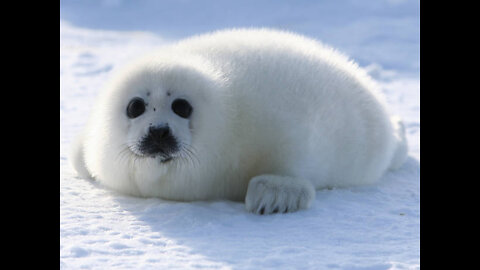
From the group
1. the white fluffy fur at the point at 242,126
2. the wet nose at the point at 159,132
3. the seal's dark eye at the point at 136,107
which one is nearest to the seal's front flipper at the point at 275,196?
the white fluffy fur at the point at 242,126

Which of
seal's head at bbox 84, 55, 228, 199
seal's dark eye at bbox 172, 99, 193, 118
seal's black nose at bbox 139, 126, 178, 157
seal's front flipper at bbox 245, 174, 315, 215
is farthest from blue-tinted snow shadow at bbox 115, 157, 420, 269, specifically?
seal's dark eye at bbox 172, 99, 193, 118

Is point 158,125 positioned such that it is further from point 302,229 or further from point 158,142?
point 302,229

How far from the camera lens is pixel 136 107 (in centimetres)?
306

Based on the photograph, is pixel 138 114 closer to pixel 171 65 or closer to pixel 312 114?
pixel 171 65

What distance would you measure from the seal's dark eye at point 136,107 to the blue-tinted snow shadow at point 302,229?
18.7 inches

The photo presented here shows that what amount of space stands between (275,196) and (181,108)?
2.12ft

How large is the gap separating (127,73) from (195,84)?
0.39 m

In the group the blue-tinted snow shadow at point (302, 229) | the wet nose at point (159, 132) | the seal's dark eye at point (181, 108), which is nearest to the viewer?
the blue-tinted snow shadow at point (302, 229)

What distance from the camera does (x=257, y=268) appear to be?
2.15m

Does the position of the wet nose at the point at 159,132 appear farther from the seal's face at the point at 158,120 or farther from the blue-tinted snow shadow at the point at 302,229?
the blue-tinted snow shadow at the point at 302,229

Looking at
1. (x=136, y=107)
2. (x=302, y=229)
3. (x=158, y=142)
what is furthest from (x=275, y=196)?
(x=136, y=107)

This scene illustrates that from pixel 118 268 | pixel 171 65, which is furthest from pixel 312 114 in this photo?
pixel 118 268

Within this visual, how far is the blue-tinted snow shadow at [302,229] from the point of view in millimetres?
2295

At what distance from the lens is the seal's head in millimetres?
2951
